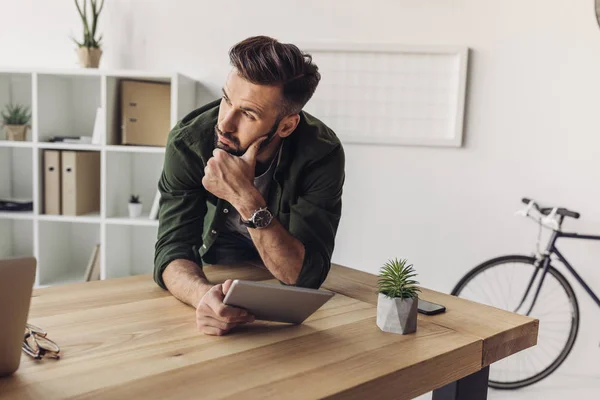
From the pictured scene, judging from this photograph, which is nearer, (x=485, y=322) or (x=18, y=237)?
(x=485, y=322)

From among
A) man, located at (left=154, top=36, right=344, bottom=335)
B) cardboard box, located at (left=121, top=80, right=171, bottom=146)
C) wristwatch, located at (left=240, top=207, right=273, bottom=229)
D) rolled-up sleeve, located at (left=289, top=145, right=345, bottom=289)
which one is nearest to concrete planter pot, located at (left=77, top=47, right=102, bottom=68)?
cardboard box, located at (left=121, top=80, right=171, bottom=146)

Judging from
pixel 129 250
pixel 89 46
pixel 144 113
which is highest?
pixel 89 46

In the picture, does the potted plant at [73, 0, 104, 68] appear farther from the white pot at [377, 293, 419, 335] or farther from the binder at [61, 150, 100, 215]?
the white pot at [377, 293, 419, 335]

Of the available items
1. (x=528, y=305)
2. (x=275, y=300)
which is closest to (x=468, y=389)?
(x=275, y=300)

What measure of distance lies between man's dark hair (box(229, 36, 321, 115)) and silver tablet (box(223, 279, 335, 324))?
22.4 inches

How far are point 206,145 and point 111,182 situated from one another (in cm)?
165

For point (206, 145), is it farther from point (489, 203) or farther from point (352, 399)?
point (489, 203)

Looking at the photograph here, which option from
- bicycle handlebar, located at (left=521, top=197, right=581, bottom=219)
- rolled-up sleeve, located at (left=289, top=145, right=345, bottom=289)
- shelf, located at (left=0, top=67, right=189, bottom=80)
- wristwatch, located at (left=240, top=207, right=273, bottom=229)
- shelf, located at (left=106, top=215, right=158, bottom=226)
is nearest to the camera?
wristwatch, located at (left=240, top=207, right=273, bottom=229)

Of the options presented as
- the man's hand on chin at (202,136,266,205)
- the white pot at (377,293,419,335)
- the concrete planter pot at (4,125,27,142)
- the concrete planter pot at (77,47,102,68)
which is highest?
the concrete planter pot at (77,47,102,68)

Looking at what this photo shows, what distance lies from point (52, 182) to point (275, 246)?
2.02m

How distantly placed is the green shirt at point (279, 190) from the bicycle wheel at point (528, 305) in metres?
1.54

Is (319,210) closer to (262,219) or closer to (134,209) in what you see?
(262,219)

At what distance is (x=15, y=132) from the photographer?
3078 millimetres

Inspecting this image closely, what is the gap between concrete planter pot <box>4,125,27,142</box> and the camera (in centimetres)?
307
